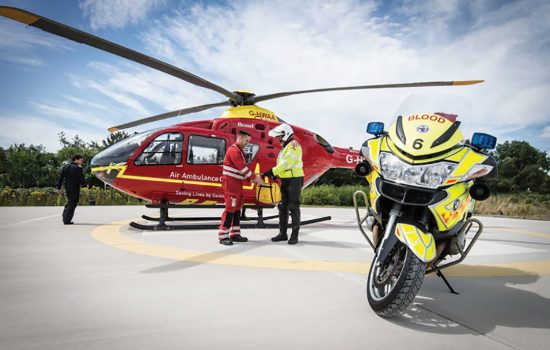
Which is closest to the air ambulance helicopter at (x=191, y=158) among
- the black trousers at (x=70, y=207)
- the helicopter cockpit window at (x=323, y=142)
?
the helicopter cockpit window at (x=323, y=142)

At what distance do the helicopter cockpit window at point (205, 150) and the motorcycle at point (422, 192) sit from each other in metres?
4.85

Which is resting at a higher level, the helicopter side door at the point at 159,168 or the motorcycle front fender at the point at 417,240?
the helicopter side door at the point at 159,168

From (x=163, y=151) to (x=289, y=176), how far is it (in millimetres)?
2899

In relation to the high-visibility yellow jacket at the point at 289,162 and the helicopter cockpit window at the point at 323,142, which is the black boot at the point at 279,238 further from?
the helicopter cockpit window at the point at 323,142

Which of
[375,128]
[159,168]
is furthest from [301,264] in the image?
[159,168]

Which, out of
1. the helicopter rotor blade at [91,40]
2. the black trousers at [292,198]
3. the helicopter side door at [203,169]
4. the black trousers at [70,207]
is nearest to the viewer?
the helicopter rotor blade at [91,40]

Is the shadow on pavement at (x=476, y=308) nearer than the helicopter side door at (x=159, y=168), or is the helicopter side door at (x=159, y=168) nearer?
the shadow on pavement at (x=476, y=308)

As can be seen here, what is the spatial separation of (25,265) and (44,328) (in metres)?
2.03

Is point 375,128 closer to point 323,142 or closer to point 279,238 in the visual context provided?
point 279,238

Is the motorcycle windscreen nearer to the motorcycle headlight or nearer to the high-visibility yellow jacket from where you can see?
the motorcycle headlight

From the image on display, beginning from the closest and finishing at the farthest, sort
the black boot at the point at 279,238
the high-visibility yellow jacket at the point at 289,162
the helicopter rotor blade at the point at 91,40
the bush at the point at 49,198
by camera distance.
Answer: the helicopter rotor blade at the point at 91,40, the high-visibility yellow jacket at the point at 289,162, the black boot at the point at 279,238, the bush at the point at 49,198

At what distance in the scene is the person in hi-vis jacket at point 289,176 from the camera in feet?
17.7

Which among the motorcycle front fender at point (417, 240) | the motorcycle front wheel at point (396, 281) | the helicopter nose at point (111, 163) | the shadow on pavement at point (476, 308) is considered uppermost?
the helicopter nose at point (111, 163)

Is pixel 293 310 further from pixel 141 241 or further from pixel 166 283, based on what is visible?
pixel 141 241
